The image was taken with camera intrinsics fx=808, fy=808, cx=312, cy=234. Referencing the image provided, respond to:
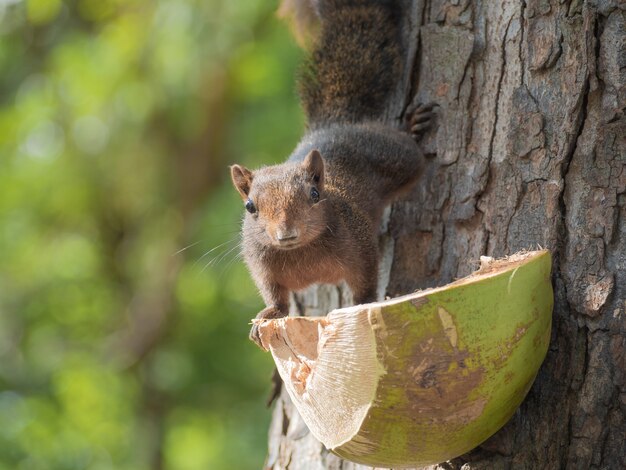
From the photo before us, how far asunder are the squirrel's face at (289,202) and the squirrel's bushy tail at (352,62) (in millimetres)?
581

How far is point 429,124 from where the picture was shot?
8.61 feet

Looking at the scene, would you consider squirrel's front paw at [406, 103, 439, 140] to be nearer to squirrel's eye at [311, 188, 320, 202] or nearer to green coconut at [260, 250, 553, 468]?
squirrel's eye at [311, 188, 320, 202]

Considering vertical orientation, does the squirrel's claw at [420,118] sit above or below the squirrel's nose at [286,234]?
above

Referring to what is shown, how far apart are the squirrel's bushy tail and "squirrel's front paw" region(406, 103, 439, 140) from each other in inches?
9.8

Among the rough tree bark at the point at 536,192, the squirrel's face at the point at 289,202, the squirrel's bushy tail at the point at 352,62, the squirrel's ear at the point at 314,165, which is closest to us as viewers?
the rough tree bark at the point at 536,192

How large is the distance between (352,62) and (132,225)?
15.0 feet

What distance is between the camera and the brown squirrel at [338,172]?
2416 mm

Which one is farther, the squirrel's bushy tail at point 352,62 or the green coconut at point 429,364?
the squirrel's bushy tail at point 352,62

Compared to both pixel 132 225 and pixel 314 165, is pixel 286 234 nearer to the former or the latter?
pixel 314 165

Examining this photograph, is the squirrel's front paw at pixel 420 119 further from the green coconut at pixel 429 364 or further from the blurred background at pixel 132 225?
the blurred background at pixel 132 225

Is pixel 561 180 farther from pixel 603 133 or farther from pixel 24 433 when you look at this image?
pixel 24 433

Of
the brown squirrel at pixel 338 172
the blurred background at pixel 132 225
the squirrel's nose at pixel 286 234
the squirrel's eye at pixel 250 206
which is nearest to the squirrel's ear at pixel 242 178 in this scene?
the brown squirrel at pixel 338 172

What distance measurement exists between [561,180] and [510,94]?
34 centimetres

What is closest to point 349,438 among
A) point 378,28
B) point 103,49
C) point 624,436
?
point 624,436
